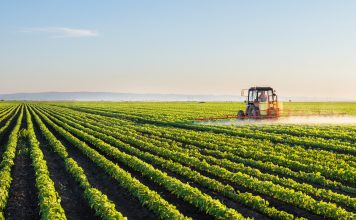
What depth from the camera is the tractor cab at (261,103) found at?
31266 mm

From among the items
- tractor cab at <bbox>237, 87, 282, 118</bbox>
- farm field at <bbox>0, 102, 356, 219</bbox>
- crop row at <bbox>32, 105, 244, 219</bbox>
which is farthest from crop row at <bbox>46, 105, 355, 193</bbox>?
tractor cab at <bbox>237, 87, 282, 118</bbox>

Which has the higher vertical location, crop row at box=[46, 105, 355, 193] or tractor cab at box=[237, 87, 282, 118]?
tractor cab at box=[237, 87, 282, 118]

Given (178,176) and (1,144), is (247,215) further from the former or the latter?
(1,144)

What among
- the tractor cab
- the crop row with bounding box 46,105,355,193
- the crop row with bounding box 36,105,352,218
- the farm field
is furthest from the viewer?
the tractor cab

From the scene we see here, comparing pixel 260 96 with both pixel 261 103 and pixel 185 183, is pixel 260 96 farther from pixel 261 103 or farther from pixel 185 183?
pixel 185 183

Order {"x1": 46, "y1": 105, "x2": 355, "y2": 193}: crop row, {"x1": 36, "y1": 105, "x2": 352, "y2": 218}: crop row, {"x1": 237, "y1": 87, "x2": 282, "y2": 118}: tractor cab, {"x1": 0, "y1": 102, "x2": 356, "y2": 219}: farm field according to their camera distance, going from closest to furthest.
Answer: {"x1": 36, "y1": 105, "x2": 352, "y2": 218}: crop row → {"x1": 0, "y1": 102, "x2": 356, "y2": 219}: farm field → {"x1": 46, "y1": 105, "x2": 355, "y2": 193}: crop row → {"x1": 237, "y1": 87, "x2": 282, "y2": 118}: tractor cab

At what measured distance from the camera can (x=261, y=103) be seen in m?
31.1

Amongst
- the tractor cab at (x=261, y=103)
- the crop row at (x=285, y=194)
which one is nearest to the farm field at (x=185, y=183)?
the crop row at (x=285, y=194)

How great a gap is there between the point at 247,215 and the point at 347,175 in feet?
15.7

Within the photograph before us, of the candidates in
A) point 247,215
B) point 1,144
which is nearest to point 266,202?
point 247,215

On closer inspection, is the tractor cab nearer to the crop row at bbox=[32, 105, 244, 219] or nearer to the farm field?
the farm field

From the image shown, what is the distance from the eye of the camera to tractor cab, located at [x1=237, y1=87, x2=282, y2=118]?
31.3m

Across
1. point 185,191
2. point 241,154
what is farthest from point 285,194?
point 241,154

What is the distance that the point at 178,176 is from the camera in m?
12.5
